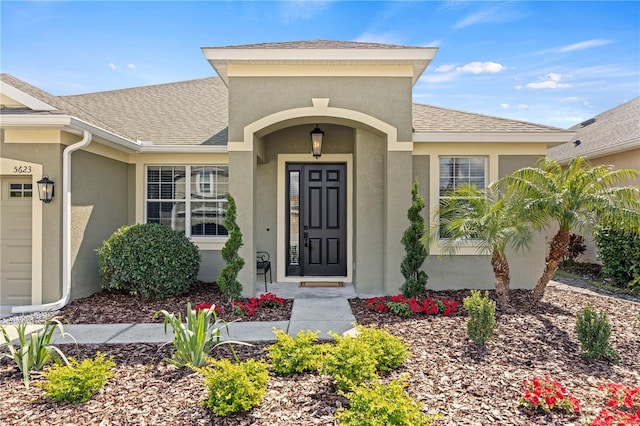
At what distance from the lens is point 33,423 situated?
2928 millimetres

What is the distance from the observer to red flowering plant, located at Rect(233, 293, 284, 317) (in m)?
5.83

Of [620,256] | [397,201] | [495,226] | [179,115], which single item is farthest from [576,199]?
[179,115]

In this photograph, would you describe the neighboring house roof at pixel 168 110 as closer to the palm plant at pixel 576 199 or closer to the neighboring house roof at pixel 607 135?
the palm plant at pixel 576 199

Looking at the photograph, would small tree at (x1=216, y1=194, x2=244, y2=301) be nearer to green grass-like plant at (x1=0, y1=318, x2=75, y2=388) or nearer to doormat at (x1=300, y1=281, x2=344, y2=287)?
doormat at (x1=300, y1=281, x2=344, y2=287)

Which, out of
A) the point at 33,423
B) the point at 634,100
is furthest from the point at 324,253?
the point at 634,100

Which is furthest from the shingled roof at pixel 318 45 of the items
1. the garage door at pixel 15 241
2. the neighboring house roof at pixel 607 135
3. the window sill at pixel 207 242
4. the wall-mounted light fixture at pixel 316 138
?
the neighboring house roof at pixel 607 135

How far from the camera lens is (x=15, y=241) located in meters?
6.45

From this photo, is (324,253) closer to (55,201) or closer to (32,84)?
(55,201)

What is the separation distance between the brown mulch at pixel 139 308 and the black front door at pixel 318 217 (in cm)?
210

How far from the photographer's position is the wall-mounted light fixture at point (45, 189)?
6.15 meters

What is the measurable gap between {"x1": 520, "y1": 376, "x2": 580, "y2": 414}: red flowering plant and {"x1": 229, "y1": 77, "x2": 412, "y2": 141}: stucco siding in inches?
186

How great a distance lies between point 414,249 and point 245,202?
317 cm

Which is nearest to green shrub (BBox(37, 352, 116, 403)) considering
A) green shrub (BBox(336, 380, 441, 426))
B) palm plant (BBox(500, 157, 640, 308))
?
green shrub (BBox(336, 380, 441, 426))

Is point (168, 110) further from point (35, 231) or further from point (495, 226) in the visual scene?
point (495, 226)
